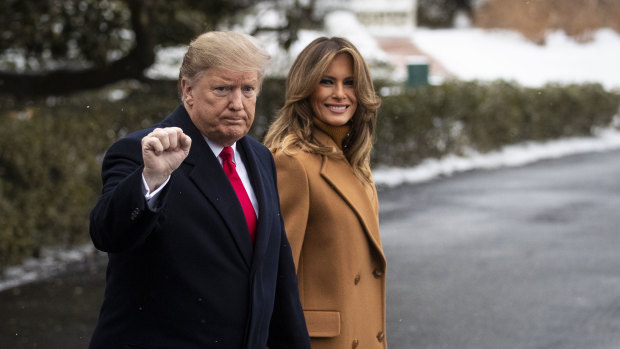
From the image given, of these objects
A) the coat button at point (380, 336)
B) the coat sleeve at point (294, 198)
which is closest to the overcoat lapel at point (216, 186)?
the coat sleeve at point (294, 198)

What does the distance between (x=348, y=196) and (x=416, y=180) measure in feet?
35.2

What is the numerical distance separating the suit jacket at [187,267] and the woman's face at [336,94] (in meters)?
0.92

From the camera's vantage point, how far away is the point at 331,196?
3.11 meters

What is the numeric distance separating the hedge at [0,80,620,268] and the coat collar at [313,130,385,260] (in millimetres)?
4495

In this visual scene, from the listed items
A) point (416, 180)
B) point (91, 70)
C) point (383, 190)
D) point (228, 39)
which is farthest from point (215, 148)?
point (416, 180)

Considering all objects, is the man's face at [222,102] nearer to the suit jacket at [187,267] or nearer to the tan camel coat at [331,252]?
the suit jacket at [187,267]

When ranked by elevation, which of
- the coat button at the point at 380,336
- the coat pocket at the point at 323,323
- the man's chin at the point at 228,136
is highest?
the man's chin at the point at 228,136

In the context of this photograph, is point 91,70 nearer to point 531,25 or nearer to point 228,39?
point 228,39

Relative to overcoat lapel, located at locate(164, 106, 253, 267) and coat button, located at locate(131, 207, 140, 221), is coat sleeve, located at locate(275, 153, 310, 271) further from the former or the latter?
coat button, located at locate(131, 207, 140, 221)

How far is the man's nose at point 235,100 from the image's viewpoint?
2227mm

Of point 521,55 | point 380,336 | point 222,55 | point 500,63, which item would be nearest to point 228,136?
point 222,55

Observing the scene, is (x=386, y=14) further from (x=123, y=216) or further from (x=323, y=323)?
(x=123, y=216)

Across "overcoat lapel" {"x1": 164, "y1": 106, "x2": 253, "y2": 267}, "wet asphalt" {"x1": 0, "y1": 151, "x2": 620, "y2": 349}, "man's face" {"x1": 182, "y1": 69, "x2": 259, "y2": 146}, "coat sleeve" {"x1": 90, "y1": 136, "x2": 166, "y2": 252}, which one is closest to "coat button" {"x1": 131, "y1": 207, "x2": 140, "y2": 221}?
"coat sleeve" {"x1": 90, "y1": 136, "x2": 166, "y2": 252}

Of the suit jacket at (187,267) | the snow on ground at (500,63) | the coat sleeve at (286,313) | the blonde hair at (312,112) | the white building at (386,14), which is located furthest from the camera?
the white building at (386,14)
